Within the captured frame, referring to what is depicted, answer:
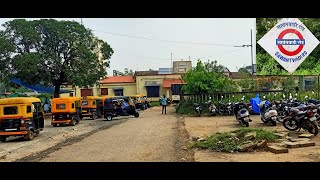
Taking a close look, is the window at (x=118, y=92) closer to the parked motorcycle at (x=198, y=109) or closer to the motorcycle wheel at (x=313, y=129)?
the parked motorcycle at (x=198, y=109)

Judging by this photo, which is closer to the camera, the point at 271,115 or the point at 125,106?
the point at 271,115

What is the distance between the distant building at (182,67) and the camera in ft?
59.3

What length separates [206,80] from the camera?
67.9 feet

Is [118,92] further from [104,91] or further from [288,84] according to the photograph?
[288,84]

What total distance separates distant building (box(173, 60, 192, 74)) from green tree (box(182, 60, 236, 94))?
571mm

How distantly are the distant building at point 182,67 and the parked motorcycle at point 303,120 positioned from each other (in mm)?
7859

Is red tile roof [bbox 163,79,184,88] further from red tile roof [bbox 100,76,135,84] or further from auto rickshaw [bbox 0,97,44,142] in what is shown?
auto rickshaw [bbox 0,97,44,142]

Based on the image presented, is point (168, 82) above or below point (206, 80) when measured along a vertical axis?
below

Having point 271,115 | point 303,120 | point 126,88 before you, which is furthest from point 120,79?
point 303,120

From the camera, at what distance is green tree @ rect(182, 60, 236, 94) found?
20.5 metres

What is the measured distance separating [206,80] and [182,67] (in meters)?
1.99

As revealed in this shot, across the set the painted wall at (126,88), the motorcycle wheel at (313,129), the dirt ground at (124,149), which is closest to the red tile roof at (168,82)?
the painted wall at (126,88)

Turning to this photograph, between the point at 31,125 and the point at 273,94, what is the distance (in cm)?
1049
